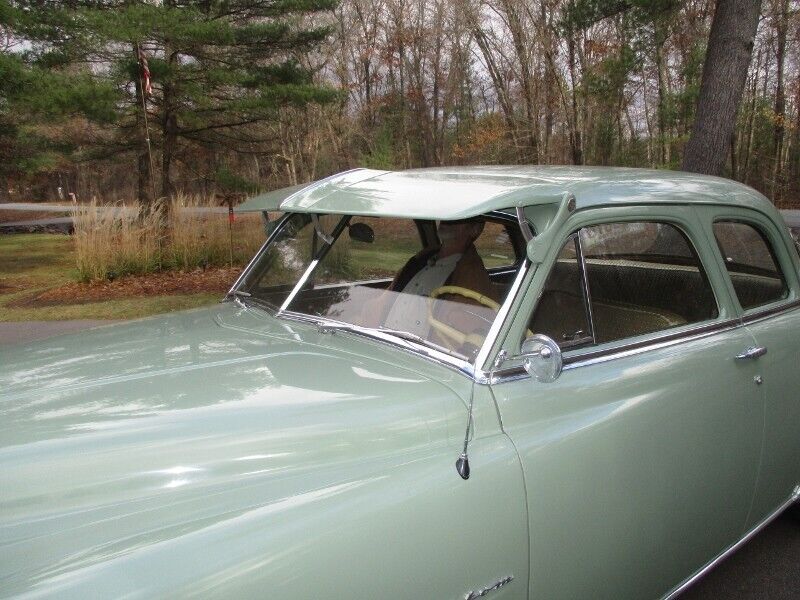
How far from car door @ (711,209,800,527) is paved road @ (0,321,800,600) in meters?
0.34

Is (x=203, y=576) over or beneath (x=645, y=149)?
beneath

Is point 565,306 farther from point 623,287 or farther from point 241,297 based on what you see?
point 241,297

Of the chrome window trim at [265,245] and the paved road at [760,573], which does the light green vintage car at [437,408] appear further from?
the paved road at [760,573]

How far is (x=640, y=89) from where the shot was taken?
94.6ft

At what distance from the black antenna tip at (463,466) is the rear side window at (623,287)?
65cm

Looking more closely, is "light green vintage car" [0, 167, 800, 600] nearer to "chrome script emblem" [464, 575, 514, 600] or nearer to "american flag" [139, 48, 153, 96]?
"chrome script emblem" [464, 575, 514, 600]

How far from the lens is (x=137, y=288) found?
10281 mm

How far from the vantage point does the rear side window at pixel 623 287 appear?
225 centimetres

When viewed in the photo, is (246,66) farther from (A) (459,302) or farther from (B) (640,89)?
(B) (640,89)

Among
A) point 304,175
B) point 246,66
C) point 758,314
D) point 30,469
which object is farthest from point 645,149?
point 30,469

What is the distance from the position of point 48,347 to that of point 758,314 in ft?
9.86

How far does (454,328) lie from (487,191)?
0.50m

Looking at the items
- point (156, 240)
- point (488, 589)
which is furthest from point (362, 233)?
point (156, 240)

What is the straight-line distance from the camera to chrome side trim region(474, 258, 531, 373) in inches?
75.4
